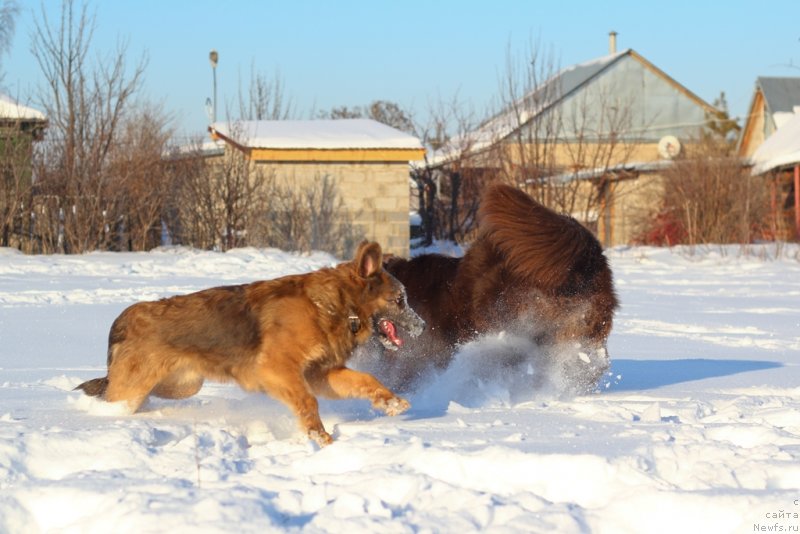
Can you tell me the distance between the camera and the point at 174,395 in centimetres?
591

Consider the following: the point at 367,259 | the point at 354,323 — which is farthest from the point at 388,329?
the point at 367,259

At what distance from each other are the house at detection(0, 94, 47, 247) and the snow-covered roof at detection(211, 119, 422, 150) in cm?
464

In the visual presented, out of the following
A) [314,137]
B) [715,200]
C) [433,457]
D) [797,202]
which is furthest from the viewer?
[797,202]

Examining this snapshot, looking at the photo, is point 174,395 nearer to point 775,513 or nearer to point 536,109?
point 775,513

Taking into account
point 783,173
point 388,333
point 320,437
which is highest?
point 783,173

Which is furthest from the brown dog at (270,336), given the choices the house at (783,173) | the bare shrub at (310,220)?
the house at (783,173)

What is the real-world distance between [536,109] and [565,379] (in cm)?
2031

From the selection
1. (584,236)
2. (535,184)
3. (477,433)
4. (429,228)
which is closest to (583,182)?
(535,184)

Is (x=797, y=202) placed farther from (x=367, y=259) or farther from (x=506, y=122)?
(x=367, y=259)

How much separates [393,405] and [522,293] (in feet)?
5.91

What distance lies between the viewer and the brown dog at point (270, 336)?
530 centimetres

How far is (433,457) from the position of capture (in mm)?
4203

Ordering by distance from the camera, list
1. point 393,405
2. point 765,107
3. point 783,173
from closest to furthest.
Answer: point 393,405, point 783,173, point 765,107

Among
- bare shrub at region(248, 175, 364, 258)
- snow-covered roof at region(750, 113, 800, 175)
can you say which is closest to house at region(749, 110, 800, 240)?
snow-covered roof at region(750, 113, 800, 175)
